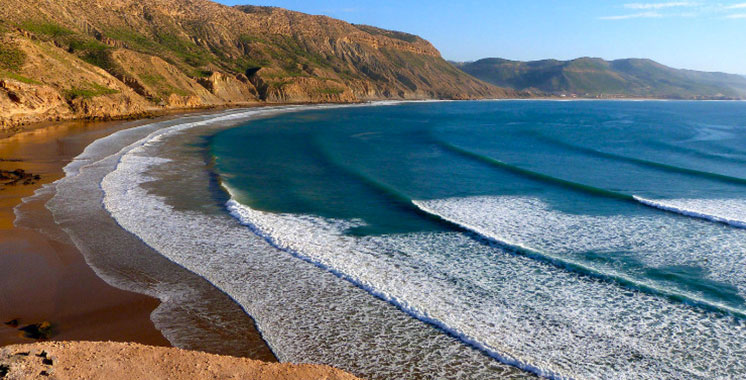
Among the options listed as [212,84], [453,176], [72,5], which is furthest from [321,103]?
[453,176]

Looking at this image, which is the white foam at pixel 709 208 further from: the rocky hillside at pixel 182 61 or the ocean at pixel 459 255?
the rocky hillside at pixel 182 61

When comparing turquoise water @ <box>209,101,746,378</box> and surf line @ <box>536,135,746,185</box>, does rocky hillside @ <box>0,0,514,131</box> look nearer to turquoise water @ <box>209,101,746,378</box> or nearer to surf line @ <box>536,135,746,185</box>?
turquoise water @ <box>209,101,746,378</box>

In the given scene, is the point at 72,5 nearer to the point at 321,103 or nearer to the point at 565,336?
the point at 321,103

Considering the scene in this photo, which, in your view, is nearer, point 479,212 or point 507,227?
point 507,227

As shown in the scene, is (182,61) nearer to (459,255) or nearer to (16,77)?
(16,77)

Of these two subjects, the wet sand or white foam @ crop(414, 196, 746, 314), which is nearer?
the wet sand

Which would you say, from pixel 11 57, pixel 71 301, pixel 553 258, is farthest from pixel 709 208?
pixel 11 57

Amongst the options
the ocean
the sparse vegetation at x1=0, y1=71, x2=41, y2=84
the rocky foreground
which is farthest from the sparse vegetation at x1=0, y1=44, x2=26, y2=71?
the rocky foreground
